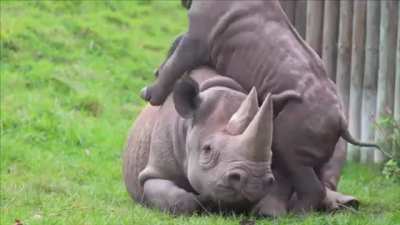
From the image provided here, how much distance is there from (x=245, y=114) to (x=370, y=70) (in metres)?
3.90

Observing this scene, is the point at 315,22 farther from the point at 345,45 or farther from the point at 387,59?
the point at 387,59

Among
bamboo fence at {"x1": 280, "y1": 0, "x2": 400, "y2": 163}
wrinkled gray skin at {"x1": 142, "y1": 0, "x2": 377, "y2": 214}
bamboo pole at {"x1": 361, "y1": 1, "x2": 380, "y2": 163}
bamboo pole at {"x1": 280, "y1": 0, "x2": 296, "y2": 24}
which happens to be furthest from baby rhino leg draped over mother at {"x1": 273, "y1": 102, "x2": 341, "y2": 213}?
bamboo pole at {"x1": 280, "y1": 0, "x2": 296, "y2": 24}

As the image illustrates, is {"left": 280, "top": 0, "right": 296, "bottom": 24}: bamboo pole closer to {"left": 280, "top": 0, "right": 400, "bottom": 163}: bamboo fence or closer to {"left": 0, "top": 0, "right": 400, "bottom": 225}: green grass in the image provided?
{"left": 280, "top": 0, "right": 400, "bottom": 163}: bamboo fence

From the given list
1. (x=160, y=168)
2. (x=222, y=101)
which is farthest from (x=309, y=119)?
(x=160, y=168)

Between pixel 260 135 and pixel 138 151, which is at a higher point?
pixel 260 135

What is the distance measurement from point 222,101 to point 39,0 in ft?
30.5

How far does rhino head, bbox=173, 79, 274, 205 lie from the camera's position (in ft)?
20.0

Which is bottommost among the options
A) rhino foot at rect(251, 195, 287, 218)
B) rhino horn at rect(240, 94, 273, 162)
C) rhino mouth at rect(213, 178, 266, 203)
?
rhino foot at rect(251, 195, 287, 218)

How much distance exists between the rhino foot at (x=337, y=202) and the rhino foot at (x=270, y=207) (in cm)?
31

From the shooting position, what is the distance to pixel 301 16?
34.7 ft

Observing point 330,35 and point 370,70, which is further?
point 330,35

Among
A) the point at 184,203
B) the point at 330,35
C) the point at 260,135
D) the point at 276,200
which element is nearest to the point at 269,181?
the point at 260,135

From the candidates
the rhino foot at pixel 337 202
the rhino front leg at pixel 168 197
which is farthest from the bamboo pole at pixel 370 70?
the rhino front leg at pixel 168 197

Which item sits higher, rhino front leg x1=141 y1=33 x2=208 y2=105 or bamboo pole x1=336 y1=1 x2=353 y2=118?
rhino front leg x1=141 y1=33 x2=208 y2=105
